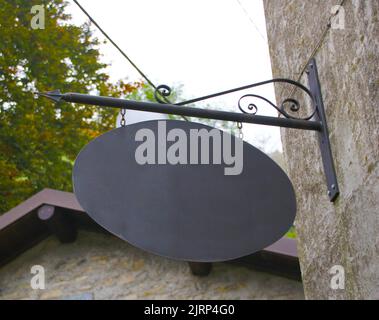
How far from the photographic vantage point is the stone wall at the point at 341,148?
286 cm

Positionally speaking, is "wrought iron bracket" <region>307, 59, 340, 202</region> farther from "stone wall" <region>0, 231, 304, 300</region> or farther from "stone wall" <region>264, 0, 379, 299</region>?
"stone wall" <region>0, 231, 304, 300</region>

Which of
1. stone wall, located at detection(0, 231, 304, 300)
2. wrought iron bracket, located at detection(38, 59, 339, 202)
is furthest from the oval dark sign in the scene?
stone wall, located at detection(0, 231, 304, 300)

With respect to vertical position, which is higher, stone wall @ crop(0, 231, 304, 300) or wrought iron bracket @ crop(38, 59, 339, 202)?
wrought iron bracket @ crop(38, 59, 339, 202)

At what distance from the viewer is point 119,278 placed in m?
6.27

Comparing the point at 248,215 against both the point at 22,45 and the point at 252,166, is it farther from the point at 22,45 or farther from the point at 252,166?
the point at 22,45

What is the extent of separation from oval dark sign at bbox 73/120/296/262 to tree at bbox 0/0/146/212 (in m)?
8.31

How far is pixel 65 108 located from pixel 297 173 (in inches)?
346

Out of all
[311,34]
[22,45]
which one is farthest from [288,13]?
[22,45]

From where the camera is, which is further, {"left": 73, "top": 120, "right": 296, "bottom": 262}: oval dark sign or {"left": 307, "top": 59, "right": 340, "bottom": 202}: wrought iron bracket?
{"left": 307, "top": 59, "right": 340, "bottom": 202}: wrought iron bracket

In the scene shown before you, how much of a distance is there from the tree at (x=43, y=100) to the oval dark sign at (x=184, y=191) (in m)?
8.31

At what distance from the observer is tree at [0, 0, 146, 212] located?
37.1 feet

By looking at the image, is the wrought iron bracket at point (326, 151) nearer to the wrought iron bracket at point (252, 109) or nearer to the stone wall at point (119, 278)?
the wrought iron bracket at point (252, 109)

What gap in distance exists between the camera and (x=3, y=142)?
37.1 feet
